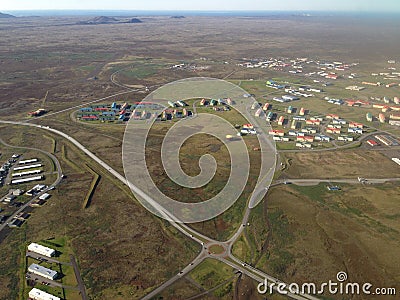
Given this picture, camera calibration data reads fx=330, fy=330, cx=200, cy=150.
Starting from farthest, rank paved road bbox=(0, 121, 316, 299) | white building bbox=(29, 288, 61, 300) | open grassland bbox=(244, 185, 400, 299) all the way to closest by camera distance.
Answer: open grassland bbox=(244, 185, 400, 299)
paved road bbox=(0, 121, 316, 299)
white building bbox=(29, 288, 61, 300)

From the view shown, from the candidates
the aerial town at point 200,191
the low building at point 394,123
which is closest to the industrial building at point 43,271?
the aerial town at point 200,191

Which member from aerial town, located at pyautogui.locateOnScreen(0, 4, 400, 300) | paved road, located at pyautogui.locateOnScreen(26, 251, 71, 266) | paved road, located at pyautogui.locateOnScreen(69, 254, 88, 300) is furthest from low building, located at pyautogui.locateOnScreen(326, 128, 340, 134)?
paved road, located at pyautogui.locateOnScreen(26, 251, 71, 266)

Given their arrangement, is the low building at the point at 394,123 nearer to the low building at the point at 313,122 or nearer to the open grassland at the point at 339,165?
the low building at the point at 313,122

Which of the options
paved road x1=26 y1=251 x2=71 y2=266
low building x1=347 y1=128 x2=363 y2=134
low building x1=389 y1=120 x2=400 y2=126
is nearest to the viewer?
paved road x1=26 y1=251 x2=71 y2=266

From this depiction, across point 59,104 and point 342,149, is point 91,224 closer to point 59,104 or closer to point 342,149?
point 342,149

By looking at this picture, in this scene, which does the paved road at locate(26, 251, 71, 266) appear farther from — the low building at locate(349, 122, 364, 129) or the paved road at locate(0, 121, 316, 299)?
the low building at locate(349, 122, 364, 129)

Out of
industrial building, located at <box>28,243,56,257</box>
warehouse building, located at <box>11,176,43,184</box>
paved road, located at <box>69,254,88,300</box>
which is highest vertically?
warehouse building, located at <box>11,176,43,184</box>
